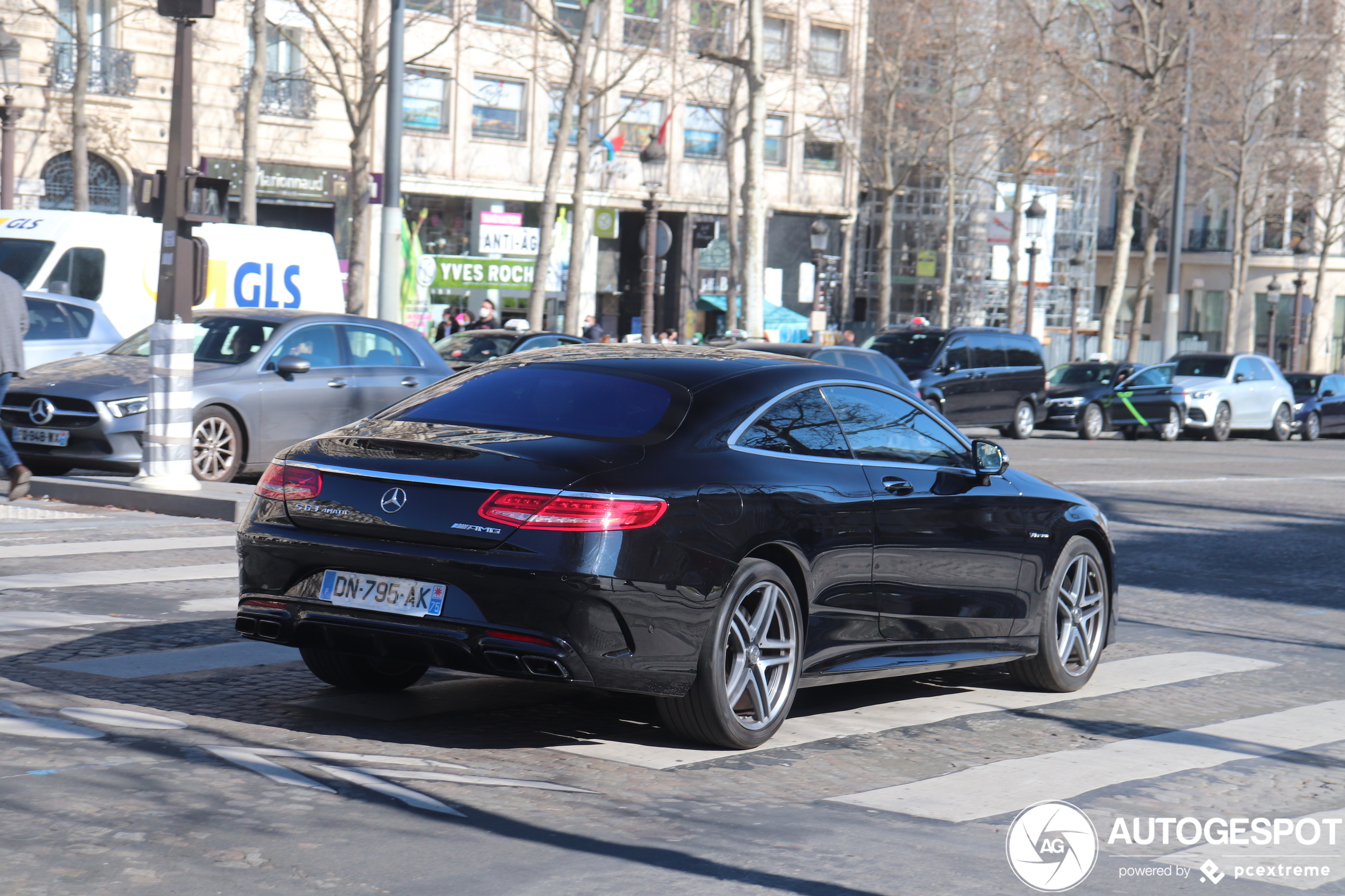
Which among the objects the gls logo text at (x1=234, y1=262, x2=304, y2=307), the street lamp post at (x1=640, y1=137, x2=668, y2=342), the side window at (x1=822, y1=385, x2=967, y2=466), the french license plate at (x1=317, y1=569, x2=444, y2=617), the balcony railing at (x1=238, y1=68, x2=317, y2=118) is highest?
the balcony railing at (x1=238, y1=68, x2=317, y2=118)

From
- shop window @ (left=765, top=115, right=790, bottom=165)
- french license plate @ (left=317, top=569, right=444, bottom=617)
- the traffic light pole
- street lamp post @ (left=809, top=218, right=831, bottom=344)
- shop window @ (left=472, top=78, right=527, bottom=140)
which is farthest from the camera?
shop window @ (left=765, top=115, right=790, bottom=165)

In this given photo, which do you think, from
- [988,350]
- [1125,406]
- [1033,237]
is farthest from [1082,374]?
[1033,237]

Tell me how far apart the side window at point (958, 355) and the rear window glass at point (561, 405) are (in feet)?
76.0

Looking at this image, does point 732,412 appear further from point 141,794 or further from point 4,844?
point 4,844

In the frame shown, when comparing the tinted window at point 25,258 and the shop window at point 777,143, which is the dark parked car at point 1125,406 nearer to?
the shop window at point 777,143

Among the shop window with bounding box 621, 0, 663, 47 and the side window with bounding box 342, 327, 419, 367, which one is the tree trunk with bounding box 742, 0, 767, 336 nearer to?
the shop window with bounding box 621, 0, 663, 47

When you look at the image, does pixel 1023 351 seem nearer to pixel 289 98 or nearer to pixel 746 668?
pixel 289 98

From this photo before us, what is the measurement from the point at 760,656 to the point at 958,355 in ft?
78.4

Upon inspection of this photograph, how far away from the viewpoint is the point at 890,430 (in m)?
7.01

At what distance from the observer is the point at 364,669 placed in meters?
6.75

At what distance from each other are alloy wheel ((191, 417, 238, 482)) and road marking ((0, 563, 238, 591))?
4.03 meters

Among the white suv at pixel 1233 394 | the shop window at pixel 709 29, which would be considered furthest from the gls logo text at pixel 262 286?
the shop window at pixel 709 29

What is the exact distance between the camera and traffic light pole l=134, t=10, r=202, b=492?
1257cm

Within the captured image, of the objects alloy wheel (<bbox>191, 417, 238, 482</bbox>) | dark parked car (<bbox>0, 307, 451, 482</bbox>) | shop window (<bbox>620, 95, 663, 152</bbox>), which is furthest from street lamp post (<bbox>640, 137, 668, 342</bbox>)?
alloy wheel (<bbox>191, 417, 238, 482</bbox>)
